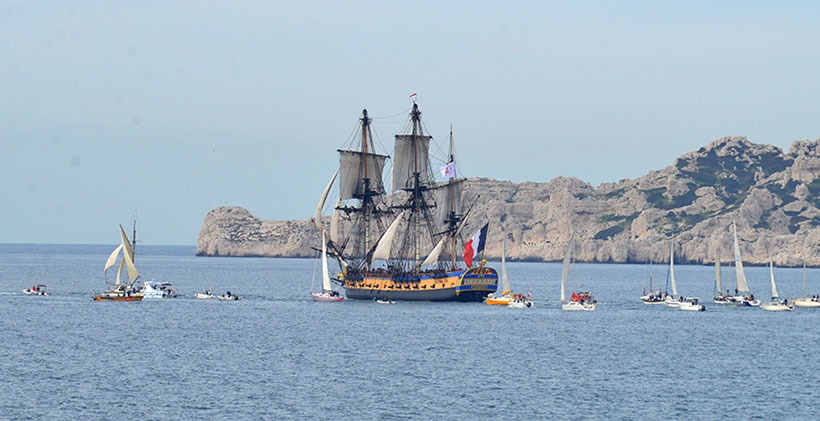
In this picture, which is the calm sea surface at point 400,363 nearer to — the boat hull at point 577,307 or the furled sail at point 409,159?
the boat hull at point 577,307

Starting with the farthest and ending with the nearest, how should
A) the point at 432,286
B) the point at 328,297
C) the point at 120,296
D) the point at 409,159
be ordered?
the point at 409,159 → the point at 328,297 → the point at 432,286 → the point at 120,296

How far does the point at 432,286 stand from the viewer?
125375mm

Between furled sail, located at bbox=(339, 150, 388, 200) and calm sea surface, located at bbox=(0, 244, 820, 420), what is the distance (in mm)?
22342

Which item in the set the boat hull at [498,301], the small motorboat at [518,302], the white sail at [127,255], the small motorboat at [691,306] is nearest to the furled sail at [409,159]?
the boat hull at [498,301]

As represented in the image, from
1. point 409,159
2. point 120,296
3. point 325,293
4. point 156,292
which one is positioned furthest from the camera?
point 409,159

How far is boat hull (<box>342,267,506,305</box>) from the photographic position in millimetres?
125125

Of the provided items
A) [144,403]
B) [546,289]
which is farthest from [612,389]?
[546,289]

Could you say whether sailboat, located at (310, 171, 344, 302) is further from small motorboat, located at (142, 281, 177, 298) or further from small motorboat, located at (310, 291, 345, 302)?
small motorboat, located at (142, 281, 177, 298)

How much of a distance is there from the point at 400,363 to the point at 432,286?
179 ft

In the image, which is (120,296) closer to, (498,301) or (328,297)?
(328,297)

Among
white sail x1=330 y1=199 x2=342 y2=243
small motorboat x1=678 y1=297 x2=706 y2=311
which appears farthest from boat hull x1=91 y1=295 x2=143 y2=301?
small motorboat x1=678 y1=297 x2=706 y2=311

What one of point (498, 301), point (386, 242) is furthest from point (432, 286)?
point (386, 242)

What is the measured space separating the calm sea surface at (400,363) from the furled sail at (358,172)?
73.3 feet

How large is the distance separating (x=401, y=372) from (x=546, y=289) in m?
106
